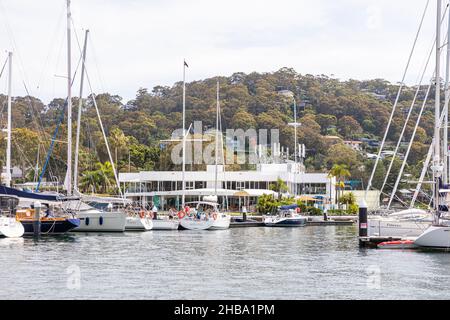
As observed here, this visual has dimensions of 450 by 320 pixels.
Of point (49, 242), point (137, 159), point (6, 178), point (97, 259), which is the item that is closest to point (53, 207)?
point (6, 178)

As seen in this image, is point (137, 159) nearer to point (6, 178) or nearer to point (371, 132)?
point (6, 178)

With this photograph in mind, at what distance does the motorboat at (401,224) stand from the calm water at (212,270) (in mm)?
1835

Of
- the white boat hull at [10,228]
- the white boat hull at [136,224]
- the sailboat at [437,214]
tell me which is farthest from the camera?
the white boat hull at [136,224]

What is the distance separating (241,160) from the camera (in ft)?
421

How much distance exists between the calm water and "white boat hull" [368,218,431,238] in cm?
171

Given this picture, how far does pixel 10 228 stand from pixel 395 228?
24.2 metres

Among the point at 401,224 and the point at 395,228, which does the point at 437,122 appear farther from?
the point at 395,228

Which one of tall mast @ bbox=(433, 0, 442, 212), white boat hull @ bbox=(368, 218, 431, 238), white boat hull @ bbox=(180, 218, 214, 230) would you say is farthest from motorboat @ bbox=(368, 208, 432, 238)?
white boat hull @ bbox=(180, 218, 214, 230)

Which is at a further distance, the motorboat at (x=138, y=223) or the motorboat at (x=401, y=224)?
the motorboat at (x=138, y=223)

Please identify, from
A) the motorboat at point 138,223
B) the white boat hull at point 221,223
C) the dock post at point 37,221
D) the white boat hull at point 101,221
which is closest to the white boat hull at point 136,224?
the motorboat at point 138,223

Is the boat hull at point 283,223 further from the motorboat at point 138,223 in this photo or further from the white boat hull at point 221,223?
the motorboat at point 138,223

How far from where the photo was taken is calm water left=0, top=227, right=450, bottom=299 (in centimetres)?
3144

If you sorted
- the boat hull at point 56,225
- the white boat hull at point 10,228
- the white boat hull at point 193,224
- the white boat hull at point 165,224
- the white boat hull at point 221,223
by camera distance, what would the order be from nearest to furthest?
1. the white boat hull at point 10,228
2. the boat hull at point 56,225
3. the white boat hull at point 165,224
4. the white boat hull at point 193,224
5. the white boat hull at point 221,223

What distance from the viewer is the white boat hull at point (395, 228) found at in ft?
167
